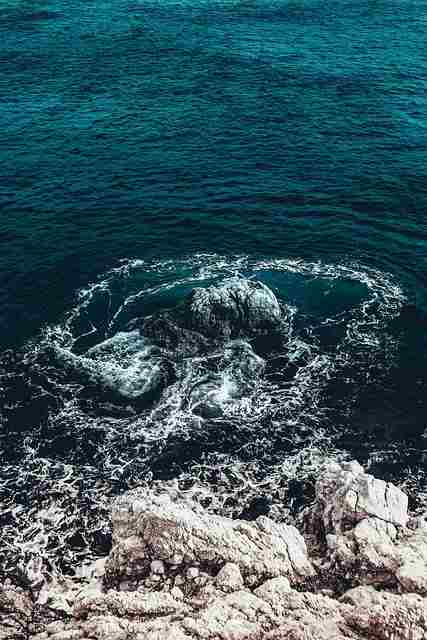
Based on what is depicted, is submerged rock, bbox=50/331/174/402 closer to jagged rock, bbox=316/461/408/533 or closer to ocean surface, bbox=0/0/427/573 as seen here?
ocean surface, bbox=0/0/427/573

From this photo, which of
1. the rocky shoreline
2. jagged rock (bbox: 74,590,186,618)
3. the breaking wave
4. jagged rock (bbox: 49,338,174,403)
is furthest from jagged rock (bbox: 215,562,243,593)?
jagged rock (bbox: 49,338,174,403)

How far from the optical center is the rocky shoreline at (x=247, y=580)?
2838 cm

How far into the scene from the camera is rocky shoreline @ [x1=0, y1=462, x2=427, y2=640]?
28375 millimetres

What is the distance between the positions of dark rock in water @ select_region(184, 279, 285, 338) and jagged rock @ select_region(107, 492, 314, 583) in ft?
73.5

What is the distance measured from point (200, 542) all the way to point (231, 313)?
26.4 meters

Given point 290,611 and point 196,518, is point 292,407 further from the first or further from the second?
point 290,611

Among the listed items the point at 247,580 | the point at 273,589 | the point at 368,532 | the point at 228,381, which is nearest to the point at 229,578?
the point at 247,580

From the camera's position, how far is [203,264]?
213ft

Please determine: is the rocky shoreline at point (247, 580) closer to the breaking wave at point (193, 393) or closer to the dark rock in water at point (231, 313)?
the breaking wave at point (193, 393)

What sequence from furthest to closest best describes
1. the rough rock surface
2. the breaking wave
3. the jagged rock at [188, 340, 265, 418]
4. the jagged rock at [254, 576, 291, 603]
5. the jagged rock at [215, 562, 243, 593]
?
the jagged rock at [188, 340, 265, 418], the breaking wave, the rough rock surface, the jagged rock at [215, 562, 243, 593], the jagged rock at [254, 576, 291, 603]

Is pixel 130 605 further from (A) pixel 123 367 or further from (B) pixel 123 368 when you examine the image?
(A) pixel 123 367

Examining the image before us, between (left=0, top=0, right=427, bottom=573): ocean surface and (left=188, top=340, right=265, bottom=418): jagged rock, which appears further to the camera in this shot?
(left=188, top=340, right=265, bottom=418): jagged rock

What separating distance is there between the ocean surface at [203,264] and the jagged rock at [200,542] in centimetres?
519

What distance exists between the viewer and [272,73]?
104 meters
